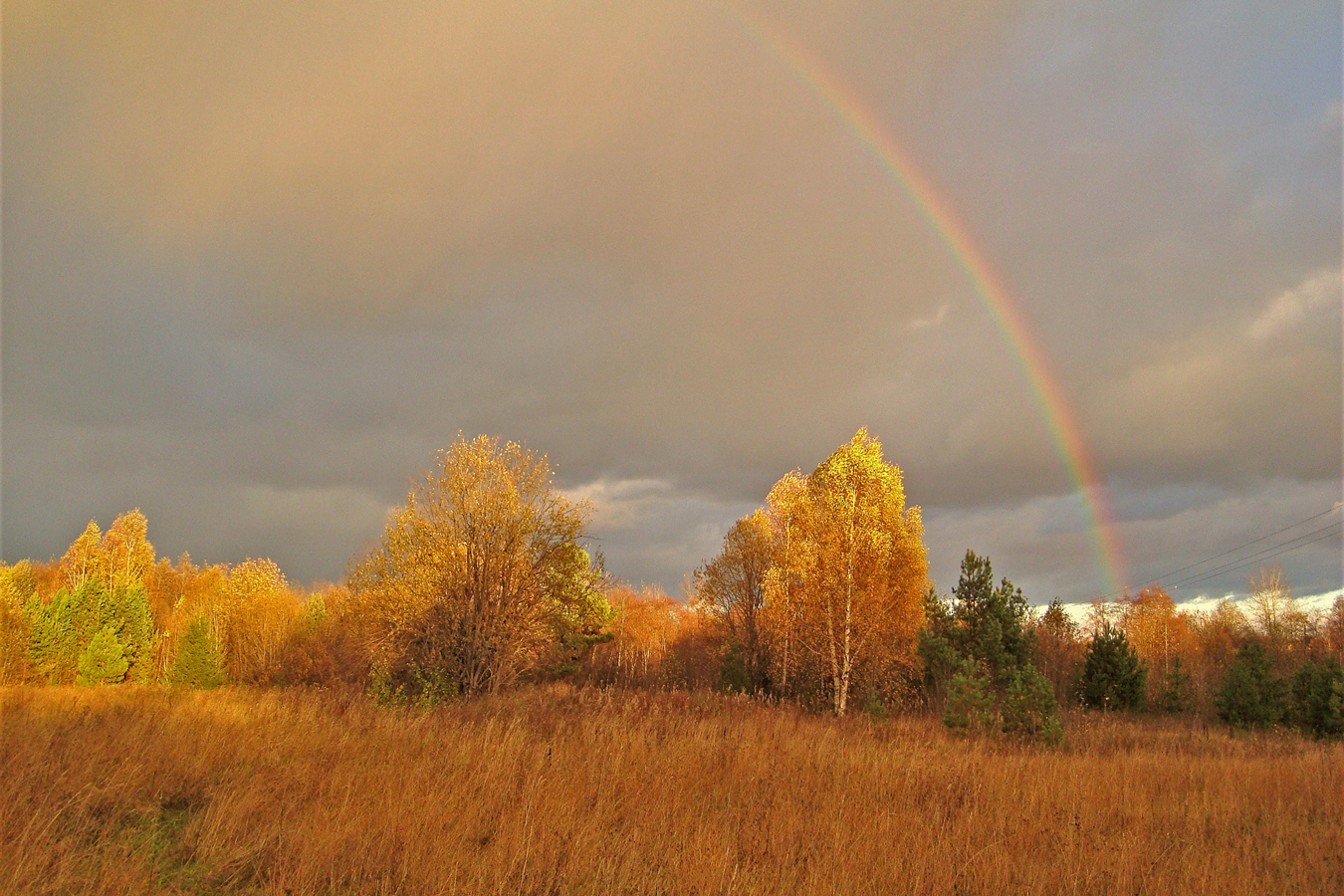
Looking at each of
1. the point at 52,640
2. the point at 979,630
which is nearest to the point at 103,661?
the point at 52,640

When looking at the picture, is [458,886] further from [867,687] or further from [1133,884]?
[867,687]

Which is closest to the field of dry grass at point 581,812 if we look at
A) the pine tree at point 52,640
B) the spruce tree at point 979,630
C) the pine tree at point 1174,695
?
the spruce tree at point 979,630

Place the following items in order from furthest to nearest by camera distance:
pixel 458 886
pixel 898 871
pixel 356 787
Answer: pixel 356 787 < pixel 898 871 < pixel 458 886

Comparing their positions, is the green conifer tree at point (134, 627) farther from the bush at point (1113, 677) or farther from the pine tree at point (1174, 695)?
the pine tree at point (1174, 695)

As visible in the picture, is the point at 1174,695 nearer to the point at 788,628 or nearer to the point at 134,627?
the point at 788,628

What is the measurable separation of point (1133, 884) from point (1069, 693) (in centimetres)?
3617

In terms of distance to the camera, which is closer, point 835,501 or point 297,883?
point 297,883

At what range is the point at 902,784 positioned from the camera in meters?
9.09

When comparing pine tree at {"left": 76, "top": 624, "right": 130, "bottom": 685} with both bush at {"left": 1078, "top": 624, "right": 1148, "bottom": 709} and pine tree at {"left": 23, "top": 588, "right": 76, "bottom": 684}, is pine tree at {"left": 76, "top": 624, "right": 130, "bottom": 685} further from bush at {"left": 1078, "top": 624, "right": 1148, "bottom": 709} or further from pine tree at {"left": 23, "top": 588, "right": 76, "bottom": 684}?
bush at {"left": 1078, "top": 624, "right": 1148, "bottom": 709}

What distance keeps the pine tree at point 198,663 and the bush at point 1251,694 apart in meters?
43.6

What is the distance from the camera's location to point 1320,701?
24.3 metres

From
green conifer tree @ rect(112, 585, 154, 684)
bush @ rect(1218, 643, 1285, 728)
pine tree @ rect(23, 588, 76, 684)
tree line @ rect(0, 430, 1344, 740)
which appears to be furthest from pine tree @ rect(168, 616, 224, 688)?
bush @ rect(1218, 643, 1285, 728)

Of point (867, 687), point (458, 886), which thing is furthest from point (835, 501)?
point (458, 886)

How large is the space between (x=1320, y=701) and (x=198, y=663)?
47126mm
